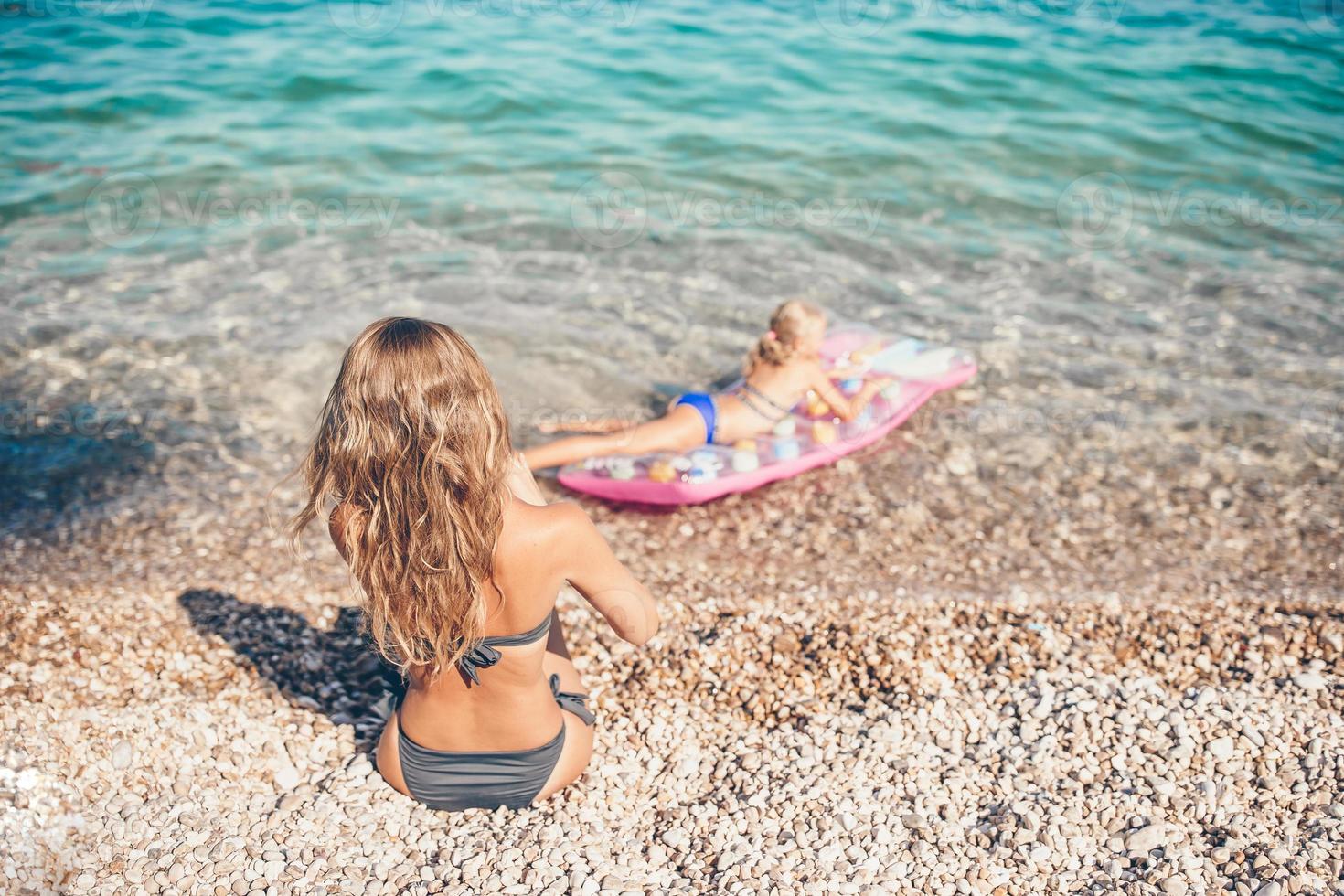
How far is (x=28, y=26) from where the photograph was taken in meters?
12.2

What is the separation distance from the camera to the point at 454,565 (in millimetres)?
2910

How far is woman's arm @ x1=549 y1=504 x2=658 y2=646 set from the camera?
301cm

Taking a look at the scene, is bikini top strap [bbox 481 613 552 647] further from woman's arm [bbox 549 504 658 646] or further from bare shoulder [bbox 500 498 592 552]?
bare shoulder [bbox 500 498 592 552]

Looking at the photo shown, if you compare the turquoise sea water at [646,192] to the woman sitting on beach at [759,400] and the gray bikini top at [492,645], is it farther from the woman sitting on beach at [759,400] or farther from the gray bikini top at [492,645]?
the gray bikini top at [492,645]

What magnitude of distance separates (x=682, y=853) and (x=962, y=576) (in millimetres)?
2448

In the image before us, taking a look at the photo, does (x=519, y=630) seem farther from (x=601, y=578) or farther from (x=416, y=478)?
(x=416, y=478)

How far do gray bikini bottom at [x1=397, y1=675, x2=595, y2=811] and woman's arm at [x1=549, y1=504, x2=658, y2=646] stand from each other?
50 centimetres

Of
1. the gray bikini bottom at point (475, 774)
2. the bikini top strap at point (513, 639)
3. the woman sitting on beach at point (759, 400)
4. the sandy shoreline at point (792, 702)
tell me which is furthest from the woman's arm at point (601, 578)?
the woman sitting on beach at point (759, 400)

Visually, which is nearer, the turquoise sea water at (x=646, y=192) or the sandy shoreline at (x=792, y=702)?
the sandy shoreline at (x=792, y=702)

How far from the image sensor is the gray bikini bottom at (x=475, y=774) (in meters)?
3.41

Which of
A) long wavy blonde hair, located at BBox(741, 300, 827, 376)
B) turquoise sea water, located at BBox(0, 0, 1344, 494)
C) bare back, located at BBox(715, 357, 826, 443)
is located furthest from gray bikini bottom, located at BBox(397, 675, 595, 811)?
turquoise sea water, located at BBox(0, 0, 1344, 494)

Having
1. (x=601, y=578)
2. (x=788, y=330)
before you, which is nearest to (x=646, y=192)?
(x=788, y=330)

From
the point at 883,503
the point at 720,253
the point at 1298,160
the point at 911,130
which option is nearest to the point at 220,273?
the point at 720,253

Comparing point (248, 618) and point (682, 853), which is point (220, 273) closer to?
point (248, 618)
